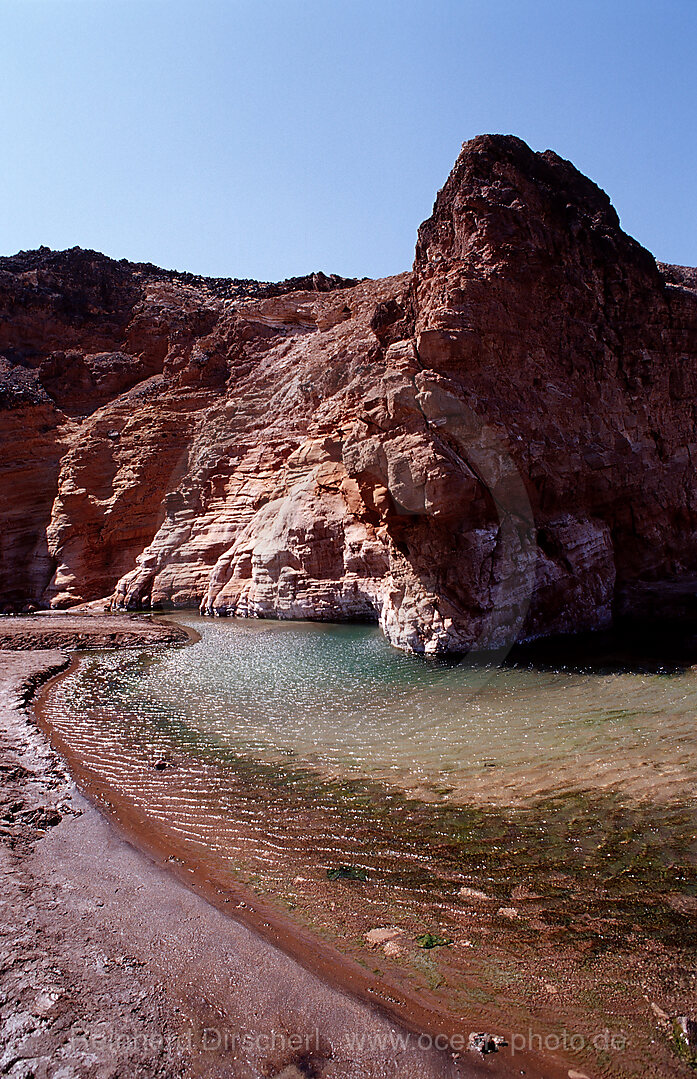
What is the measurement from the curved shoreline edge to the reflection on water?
2.41m

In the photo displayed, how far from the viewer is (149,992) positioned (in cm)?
322

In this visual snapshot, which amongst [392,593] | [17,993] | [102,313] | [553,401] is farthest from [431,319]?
[102,313]

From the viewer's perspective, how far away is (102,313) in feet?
114

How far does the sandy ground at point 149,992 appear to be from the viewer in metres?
2.76

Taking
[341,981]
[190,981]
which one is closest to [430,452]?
[341,981]

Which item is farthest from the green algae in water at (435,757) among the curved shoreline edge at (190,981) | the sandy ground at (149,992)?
the sandy ground at (149,992)

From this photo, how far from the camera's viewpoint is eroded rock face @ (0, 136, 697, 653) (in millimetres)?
12953

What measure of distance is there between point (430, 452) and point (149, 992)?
10.4 m

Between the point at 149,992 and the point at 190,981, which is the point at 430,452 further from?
the point at 149,992

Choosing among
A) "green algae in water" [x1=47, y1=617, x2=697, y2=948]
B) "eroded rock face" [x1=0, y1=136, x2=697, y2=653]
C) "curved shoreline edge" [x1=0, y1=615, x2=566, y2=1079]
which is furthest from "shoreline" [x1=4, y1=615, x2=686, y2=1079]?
"eroded rock face" [x1=0, y1=136, x2=697, y2=653]

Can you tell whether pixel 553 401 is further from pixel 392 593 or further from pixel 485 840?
pixel 485 840

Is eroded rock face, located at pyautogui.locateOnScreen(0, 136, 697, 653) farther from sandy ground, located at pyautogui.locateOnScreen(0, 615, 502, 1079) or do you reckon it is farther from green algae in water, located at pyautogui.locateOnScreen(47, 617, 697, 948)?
sandy ground, located at pyautogui.locateOnScreen(0, 615, 502, 1079)

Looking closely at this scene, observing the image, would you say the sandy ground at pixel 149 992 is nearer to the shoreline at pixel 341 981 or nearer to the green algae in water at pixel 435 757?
the shoreline at pixel 341 981

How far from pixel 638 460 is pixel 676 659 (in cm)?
→ 703
